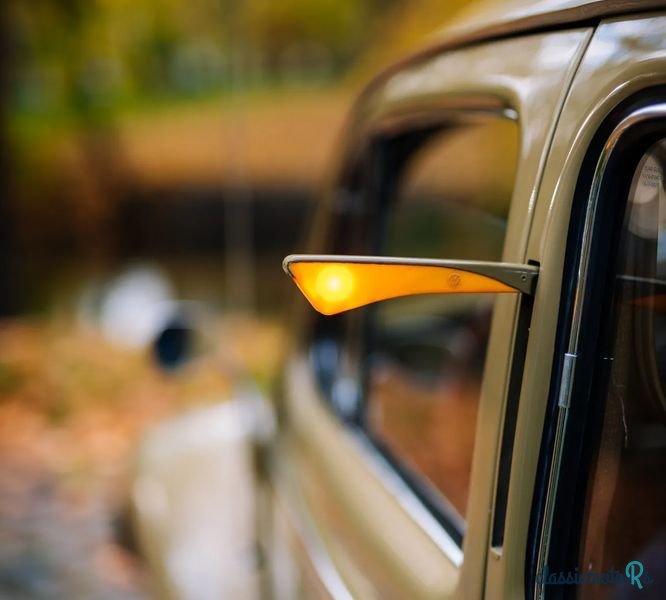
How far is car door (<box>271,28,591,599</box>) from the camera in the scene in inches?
41.2

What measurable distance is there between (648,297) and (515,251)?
0.58 feet

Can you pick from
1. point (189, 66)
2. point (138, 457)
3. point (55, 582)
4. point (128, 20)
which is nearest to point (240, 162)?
point (189, 66)

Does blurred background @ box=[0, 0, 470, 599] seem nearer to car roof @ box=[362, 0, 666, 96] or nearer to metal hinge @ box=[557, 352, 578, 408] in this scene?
car roof @ box=[362, 0, 666, 96]

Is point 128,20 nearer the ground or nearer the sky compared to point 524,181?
nearer the sky

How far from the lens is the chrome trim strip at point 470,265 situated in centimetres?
90

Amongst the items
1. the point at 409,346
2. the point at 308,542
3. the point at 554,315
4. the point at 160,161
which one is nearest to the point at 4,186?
the point at 160,161

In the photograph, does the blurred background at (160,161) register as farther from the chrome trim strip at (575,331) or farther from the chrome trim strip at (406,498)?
the chrome trim strip at (575,331)

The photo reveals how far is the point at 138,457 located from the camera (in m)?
2.54

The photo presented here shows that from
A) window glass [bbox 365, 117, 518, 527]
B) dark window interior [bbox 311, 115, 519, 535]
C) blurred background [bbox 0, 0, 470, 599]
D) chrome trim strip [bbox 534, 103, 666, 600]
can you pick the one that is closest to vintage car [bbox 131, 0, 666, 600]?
chrome trim strip [bbox 534, 103, 666, 600]

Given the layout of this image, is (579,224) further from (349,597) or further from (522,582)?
(349,597)

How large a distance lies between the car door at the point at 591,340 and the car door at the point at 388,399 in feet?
0.12

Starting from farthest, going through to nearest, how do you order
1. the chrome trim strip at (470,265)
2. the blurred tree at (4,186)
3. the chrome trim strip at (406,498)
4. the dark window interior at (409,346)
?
the blurred tree at (4,186), the dark window interior at (409,346), the chrome trim strip at (406,498), the chrome trim strip at (470,265)

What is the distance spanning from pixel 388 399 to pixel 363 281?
1957mm

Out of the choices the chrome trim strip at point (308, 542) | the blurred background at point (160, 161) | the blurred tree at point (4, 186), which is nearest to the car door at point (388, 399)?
the chrome trim strip at point (308, 542)
